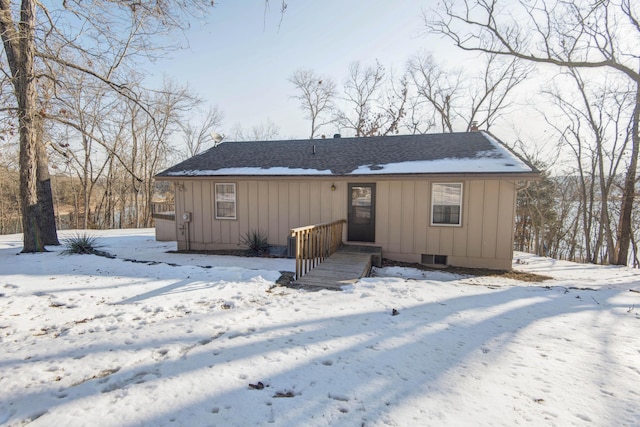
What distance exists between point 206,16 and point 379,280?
6.34 meters

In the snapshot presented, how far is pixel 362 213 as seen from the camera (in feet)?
28.1

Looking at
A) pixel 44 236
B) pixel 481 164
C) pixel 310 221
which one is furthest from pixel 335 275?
pixel 44 236

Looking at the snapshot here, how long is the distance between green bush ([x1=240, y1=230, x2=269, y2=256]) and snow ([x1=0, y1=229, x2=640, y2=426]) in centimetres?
355

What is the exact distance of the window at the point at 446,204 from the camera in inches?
309

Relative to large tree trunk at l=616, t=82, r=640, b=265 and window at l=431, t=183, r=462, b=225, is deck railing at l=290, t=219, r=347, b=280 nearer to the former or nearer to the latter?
window at l=431, t=183, r=462, b=225

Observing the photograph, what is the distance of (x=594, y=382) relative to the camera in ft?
8.05

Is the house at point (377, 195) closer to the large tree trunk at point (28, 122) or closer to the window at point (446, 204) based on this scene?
the window at point (446, 204)

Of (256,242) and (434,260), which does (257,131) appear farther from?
(434,260)

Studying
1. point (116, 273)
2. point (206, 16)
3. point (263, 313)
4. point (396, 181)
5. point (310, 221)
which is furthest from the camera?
point (310, 221)

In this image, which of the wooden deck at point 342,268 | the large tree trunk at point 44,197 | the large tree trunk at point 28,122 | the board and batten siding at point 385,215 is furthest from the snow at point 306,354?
the large tree trunk at point 44,197

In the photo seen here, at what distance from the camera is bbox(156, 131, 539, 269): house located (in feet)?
24.9

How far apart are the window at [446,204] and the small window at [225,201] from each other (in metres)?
5.92

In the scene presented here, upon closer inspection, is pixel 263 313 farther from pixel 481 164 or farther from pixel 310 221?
pixel 481 164

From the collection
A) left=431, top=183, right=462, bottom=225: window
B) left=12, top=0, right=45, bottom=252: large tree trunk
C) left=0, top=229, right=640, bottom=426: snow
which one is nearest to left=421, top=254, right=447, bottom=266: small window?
left=431, top=183, right=462, bottom=225: window
